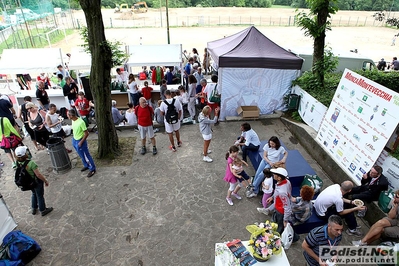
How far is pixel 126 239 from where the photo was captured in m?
5.05

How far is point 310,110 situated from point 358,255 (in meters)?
5.29

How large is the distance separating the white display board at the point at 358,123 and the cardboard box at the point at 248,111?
260 centimetres

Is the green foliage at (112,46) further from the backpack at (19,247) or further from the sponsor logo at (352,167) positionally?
the sponsor logo at (352,167)

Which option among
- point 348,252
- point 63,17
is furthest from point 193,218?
point 63,17

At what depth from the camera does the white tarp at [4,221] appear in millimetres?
4766

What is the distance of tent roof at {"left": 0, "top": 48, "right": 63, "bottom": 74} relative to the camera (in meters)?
10.5

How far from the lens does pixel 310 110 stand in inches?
337

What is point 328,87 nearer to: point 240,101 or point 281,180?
point 240,101

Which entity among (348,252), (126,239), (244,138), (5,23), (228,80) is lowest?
(126,239)

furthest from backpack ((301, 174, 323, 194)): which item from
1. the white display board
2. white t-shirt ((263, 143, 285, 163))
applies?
the white display board

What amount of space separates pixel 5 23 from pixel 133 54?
15.7 meters

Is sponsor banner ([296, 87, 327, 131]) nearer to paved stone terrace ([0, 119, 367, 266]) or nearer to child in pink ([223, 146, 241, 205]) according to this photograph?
paved stone terrace ([0, 119, 367, 266])

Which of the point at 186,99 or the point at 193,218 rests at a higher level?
the point at 186,99

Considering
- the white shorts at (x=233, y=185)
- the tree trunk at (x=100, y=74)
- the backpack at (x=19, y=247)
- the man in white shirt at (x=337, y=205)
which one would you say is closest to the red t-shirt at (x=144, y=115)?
the tree trunk at (x=100, y=74)
